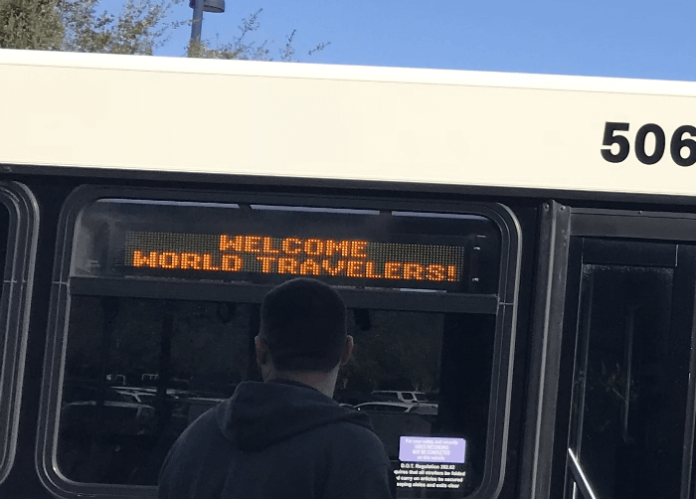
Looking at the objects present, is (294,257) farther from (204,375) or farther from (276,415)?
(276,415)

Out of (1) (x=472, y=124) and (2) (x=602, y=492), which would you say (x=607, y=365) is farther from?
(1) (x=472, y=124)

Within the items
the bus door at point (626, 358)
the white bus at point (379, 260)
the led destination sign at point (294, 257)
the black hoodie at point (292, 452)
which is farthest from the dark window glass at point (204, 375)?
the black hoodie at point (292, 452)

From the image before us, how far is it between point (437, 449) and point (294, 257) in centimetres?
78

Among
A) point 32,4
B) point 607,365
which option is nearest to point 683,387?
point 607,365

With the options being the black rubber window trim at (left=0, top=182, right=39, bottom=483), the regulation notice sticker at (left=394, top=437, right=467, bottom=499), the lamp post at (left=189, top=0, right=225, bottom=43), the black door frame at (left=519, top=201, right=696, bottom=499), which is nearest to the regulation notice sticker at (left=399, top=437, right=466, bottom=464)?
the regulation notice sticker at (left=394, top=437, right=467, bottom=499)

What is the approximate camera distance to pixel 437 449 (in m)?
3.13

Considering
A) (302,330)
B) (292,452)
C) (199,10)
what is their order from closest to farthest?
(292,452), (302,330), (199,10)

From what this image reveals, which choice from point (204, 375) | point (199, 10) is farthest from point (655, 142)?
point (199, 10)

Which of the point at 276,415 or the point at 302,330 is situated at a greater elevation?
the point at 302,330

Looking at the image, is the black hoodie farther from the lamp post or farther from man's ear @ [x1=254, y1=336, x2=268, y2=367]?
the lamp post

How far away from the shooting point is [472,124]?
3.13 meters

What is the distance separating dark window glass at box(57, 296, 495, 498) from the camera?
3.11m

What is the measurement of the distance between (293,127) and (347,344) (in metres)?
1.04

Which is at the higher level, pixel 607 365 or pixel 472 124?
pixel 472 124
